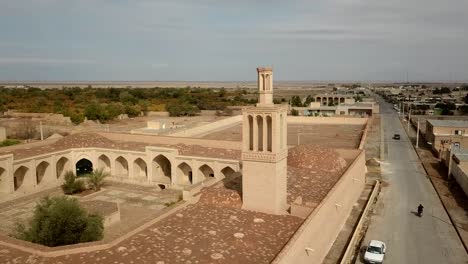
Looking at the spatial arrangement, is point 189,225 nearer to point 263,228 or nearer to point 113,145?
point 263,228

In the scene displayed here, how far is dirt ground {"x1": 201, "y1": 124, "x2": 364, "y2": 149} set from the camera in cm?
3425

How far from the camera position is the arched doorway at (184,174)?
1051 inches

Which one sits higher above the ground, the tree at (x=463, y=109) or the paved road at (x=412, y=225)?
the tree at (x=463, y=109)

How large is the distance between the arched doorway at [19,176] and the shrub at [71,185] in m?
2.61

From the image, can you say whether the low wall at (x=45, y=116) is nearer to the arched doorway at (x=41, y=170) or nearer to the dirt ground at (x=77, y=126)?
the dirt ground at (x=77, y=126)

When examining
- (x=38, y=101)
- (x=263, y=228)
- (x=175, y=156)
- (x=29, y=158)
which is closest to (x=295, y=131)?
(x=175, y=156)

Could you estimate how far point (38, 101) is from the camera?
278ft

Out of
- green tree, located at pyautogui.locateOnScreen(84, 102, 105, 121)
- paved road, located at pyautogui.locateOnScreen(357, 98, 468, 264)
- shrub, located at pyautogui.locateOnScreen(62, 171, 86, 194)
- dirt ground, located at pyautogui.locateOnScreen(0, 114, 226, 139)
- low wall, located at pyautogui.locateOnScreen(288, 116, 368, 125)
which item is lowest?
paved road, located at pyautogui.locateOnScreen(357, 98, 468, 264)

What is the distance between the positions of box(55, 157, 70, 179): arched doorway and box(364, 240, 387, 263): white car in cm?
2126

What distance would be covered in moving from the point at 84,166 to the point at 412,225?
77.0 ft

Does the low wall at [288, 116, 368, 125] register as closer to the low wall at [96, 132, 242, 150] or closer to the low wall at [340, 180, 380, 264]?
the low wall at [96, 132, 242, 150]

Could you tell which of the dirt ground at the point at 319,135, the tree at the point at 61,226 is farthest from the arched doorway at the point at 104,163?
the tree at the point at 61,226

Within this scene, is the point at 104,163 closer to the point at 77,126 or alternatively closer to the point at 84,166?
the point at 84,166

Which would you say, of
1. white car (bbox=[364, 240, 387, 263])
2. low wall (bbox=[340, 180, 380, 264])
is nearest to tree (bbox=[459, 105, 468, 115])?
low wall (bbox=[340, 180, 380, 264])
